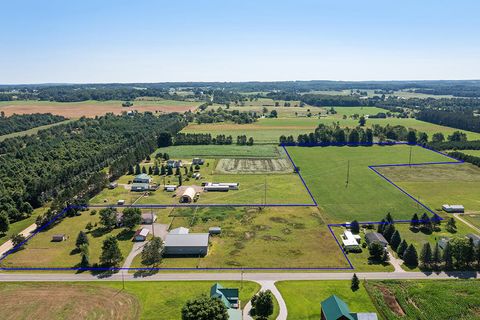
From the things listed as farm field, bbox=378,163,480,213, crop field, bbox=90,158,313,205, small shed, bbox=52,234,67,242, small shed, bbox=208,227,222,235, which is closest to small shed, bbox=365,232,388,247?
crop field, bbox=90,158,313,205

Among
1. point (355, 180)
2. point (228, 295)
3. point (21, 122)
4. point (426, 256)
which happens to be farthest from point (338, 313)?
point (21, 122)

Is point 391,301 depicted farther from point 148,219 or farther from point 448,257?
point 148,219

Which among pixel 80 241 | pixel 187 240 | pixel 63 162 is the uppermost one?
pixel 63 162

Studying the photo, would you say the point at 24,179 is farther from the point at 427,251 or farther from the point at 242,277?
the point at 427,251

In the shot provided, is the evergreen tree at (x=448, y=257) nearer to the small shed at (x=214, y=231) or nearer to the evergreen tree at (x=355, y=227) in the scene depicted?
the evergreen tree at (x=355, y=227)

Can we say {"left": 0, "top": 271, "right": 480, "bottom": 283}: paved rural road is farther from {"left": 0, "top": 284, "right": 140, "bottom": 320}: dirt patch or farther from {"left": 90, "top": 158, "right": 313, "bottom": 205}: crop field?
{"left": 90, "top": 158, "right": 313, "bottom": 205}: crop field

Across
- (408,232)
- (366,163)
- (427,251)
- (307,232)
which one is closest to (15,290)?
(307,232)
